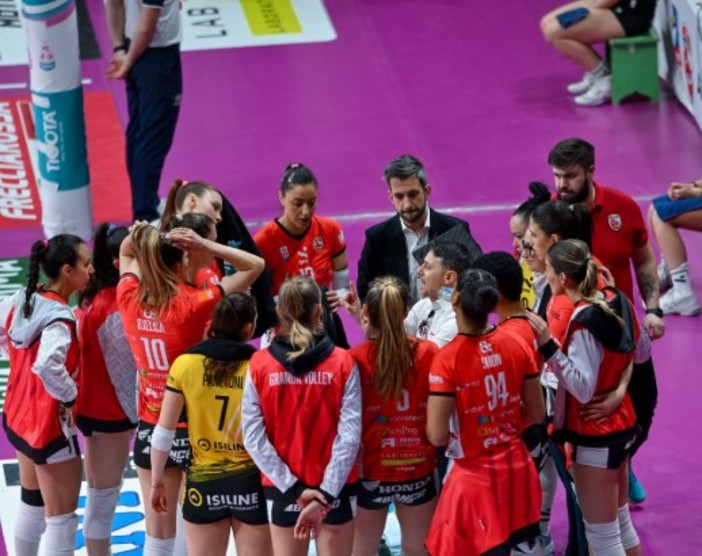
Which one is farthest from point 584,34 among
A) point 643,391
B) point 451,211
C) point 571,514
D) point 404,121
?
point 571,514

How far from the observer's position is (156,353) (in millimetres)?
6789

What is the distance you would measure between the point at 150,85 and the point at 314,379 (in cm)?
537

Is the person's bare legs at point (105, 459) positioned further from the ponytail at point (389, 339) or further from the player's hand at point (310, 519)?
the ponytail at point (389, 339)

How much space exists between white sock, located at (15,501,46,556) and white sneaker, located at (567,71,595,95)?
766 cm

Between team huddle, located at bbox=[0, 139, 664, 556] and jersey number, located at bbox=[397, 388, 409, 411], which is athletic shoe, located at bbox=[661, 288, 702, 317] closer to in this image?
team huddle, located at bbox=[0, 139, 664, 556]

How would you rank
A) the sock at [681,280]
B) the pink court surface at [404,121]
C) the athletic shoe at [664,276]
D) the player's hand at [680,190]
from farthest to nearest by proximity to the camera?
1. the pink court surface at [404,121]
2. the athletic shoe at [664,276]
3. the sock at [681,280]
4. the player's hand at [680,190]

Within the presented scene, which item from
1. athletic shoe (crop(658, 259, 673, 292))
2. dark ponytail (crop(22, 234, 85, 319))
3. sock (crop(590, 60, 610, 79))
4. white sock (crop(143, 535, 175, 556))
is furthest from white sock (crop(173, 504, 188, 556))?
sock (crop(590, 60, 610, 79))

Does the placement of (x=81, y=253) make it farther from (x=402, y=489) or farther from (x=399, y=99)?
(x=399, y=99)

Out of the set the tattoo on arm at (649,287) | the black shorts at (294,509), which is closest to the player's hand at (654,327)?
the tattoo on arm at (649,287)

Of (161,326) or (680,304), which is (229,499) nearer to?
(161,326)

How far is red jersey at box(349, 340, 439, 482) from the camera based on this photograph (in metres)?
6.37

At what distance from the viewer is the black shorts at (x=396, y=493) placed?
6.49 m

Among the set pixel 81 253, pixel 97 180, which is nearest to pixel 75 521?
pixel 81 253

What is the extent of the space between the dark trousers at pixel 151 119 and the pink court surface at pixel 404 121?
67 centimetres
